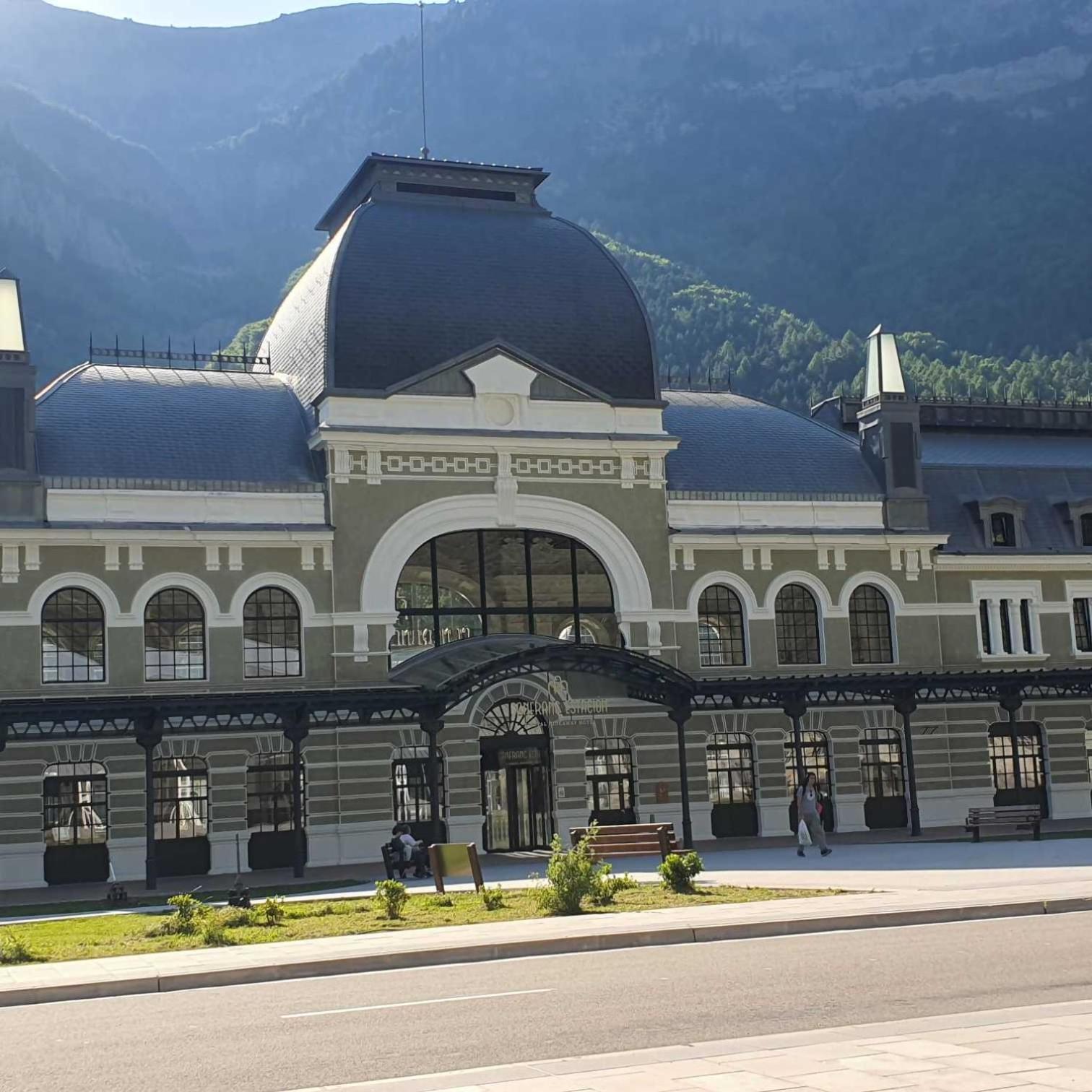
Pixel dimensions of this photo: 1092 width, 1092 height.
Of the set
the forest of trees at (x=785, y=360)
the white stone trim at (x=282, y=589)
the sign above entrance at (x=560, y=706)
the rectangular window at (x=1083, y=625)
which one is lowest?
the sign above entrance at (x=560, y=706)

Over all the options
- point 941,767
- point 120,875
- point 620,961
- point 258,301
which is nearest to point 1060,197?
point 258,301

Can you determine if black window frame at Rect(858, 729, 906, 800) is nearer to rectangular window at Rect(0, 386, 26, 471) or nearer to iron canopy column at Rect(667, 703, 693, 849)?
iron canopy column at Rect(667, 703, 693, 849)

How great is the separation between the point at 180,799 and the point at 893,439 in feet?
75.4

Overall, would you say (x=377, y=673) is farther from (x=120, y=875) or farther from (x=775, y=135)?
(x=775, y=135)

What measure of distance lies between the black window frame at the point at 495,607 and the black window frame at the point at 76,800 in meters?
7.91

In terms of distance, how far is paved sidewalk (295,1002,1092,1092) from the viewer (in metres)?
9.70

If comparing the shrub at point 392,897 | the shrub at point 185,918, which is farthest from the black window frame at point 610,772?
the shrub at point 185,918

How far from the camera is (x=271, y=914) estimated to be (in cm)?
2203

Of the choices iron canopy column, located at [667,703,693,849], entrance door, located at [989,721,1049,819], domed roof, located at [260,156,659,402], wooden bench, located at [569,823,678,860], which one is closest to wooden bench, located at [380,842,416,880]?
wooden bench, located at [569,823,678,860]

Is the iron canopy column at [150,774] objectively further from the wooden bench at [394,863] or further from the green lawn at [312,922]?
the green lawn at [312,922]

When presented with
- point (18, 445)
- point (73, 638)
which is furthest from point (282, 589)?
point (18, 445)

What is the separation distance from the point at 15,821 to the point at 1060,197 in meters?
150

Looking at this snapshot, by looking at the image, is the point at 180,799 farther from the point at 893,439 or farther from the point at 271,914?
the point at 893,439

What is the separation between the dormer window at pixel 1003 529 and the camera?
4706 cm
